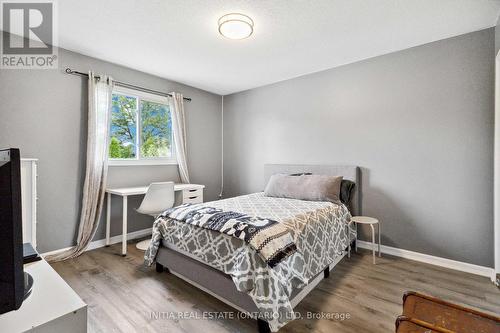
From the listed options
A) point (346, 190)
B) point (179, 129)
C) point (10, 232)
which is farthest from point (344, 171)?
point (10, 232)

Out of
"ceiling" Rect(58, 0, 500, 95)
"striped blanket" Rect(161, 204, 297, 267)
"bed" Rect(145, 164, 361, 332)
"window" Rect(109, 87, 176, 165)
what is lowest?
"bed" Rect(145, 164, 361, 332)

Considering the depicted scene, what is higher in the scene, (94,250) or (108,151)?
(108,151)

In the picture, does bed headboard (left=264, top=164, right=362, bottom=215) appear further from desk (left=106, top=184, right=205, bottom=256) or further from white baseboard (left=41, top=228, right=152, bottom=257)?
white baseboard (left=41, top=228, right=152, bottom=257)

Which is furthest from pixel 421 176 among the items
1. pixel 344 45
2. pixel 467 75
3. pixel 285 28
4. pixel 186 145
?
pixel 186 145

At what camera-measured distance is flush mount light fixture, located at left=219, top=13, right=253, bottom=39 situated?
2148 millimetres

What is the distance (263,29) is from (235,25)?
0.34 metres

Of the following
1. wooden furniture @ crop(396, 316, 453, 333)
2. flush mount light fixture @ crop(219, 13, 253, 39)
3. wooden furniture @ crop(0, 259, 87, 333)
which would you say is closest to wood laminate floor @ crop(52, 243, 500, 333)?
wooden furniture @ crop(396, 316, 453, 333)

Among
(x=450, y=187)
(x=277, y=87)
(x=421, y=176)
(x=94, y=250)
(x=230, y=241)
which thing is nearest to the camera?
(x=230, y=241)

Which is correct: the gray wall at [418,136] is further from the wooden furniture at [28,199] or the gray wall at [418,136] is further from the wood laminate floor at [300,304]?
the wooden furniture at [28,199]

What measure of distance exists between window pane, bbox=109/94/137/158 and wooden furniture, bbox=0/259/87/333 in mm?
2768

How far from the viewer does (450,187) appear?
2508 millimetres

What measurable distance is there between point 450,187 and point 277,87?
8.92ft

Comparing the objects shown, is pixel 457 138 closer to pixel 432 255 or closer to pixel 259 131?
pixel 432 255

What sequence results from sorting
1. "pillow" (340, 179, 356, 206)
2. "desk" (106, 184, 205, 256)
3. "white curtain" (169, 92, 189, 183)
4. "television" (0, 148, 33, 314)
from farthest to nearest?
"white curtain" (169, 92, 189, 183) < "pillow" (340, 179, 356, 206) < "desk" (106, 184, 205, 256) < "television" (0, 148, 33, 314)
